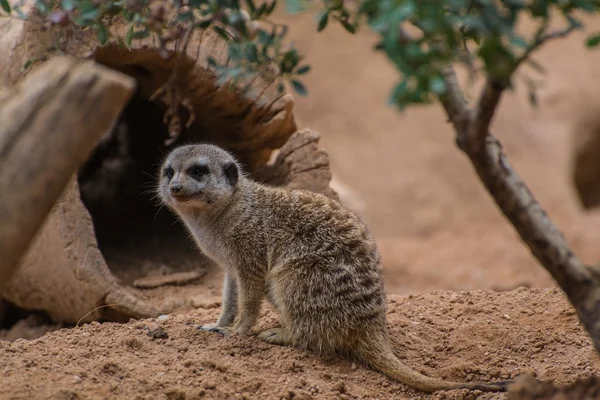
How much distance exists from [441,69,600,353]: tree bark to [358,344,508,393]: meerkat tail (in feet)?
1.50

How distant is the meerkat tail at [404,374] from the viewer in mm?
2502

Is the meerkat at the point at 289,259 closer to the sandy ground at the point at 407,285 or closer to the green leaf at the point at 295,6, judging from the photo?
the sandy ground at the point at 407,285

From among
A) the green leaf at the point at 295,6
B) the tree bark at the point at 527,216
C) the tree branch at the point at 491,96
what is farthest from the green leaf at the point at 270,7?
the tree branch at the point at 491,96

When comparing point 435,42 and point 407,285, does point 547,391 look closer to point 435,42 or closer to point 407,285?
point 435,42

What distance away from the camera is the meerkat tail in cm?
250

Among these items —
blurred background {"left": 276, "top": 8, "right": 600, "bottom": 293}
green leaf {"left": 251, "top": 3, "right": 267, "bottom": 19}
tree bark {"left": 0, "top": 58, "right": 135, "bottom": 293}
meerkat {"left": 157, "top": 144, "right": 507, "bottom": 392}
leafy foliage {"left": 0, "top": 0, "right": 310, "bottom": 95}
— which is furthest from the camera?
blurred background {"left": 276, "top": 8, "right": 600, "bottom": 293}

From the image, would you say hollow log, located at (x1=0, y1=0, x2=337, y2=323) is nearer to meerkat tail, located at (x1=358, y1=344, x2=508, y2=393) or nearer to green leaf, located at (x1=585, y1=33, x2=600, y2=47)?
meerkat tail, located at (x1=358, y1=344, x2=508, y2=393)

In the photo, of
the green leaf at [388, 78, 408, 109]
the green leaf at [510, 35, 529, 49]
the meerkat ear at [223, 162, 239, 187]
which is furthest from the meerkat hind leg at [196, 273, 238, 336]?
the green leaf at [510, 35, 529, 49]

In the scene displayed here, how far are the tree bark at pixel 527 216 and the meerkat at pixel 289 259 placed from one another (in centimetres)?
58

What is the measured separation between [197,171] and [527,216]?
1.54m

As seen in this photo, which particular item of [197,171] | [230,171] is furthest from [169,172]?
[230,171]

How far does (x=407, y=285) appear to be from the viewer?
22.3 feet

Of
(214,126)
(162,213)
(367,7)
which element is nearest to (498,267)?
(162,213)

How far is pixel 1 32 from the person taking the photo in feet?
11.8
